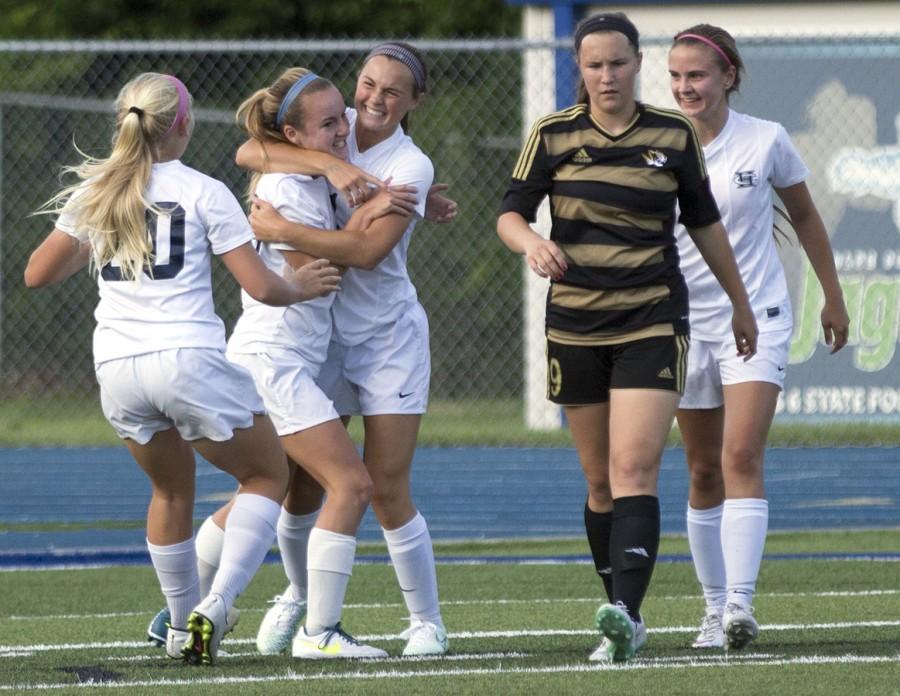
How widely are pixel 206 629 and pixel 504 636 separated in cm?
136

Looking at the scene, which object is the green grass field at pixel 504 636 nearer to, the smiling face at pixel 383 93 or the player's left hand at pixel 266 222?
the player's left hand at pixel 266 222

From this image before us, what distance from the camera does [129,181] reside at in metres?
5.34

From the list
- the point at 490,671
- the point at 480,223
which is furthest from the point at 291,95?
the point at 480,223

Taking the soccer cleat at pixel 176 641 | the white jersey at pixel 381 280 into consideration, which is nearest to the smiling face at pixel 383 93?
the white jersey at pixel 381 280

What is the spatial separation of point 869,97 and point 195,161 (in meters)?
6.01

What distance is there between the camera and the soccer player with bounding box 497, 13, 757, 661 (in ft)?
17.7

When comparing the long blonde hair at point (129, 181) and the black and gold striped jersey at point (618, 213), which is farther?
the black and gold striped jersey at point (618, 213)

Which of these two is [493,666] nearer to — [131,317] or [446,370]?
[131,317]

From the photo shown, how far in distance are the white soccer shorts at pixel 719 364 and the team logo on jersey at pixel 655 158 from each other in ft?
2.67

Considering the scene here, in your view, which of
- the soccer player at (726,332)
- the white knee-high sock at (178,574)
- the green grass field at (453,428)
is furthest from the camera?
the green grass field at (453,428)

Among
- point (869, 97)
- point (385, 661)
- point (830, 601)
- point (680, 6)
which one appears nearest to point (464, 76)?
point (680, 6)

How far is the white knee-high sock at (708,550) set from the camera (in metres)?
6.08

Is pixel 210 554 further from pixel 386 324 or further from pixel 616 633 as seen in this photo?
pixel 616 633

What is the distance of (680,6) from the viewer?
16.2m
